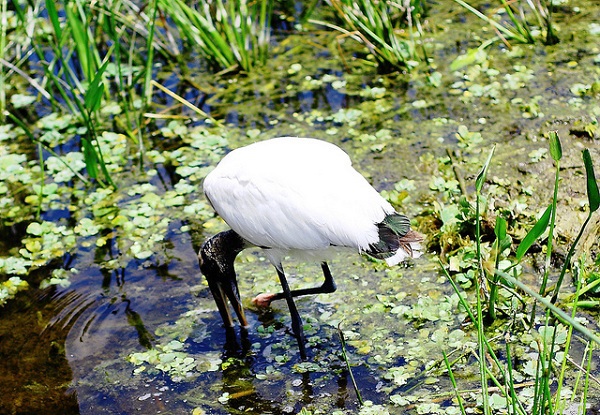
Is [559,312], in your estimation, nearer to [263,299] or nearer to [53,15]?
[263,299]

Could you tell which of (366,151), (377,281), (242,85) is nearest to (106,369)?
(377,281)

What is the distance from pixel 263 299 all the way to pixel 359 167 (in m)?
1.36

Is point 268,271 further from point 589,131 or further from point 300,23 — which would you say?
point 300,23

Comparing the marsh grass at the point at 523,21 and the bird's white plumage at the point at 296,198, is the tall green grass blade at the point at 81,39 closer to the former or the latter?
the bird's white plumage at the point at 296,198

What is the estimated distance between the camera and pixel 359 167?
5301 millimetres

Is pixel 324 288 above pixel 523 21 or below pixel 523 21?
below

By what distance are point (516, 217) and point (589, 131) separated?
0.99 m

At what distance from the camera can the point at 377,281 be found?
4.34 meters


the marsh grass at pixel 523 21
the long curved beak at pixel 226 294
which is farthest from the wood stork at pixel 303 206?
the marsh grass at pixel 523 21

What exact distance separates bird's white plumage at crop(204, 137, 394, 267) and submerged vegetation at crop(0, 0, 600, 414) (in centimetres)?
56

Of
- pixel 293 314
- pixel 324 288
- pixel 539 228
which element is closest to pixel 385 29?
pixel 324 288

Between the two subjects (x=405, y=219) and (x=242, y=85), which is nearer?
(x=405, y=219)

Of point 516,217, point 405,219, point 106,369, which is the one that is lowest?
point 106,369

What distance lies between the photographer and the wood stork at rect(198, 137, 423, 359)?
11.6 feet
